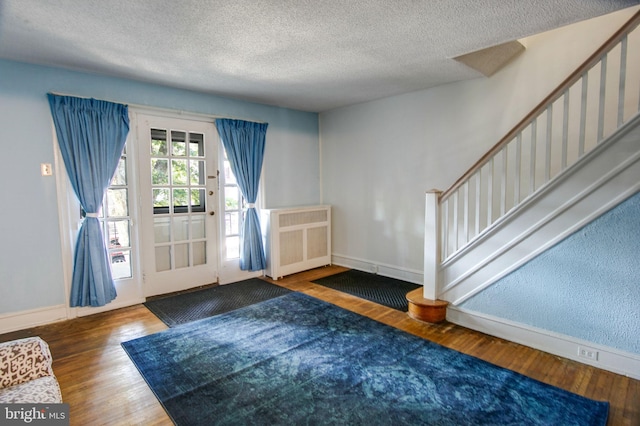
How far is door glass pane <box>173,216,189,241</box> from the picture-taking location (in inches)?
159

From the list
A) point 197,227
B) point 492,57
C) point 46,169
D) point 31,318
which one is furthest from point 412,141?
point 31,318

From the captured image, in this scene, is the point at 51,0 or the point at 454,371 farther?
the point at 454,371

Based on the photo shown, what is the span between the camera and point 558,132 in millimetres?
3143

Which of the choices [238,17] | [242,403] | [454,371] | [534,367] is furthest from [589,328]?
[238,17]

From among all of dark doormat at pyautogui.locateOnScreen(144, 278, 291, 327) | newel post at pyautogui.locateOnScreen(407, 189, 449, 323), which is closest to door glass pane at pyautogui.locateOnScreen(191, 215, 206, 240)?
dark doormat at pyautogui.locateOnScreen(144, 278, 291, 327)

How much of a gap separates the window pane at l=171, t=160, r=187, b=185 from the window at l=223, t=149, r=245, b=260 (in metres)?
0.53

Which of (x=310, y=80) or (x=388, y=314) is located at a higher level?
(x=310, y=80)

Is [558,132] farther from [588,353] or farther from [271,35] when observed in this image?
[271,35]

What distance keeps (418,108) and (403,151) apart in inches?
21.9

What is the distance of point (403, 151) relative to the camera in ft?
14.4

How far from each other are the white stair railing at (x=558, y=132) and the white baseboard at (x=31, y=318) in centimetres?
374

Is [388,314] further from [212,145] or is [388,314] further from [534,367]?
[212,145]

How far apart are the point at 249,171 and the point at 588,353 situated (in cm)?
389

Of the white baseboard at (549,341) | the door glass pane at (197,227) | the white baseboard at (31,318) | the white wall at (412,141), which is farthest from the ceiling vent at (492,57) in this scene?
the white baseboard at (31,318)
